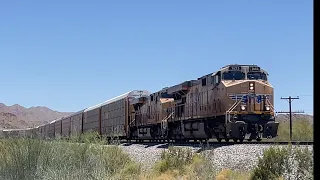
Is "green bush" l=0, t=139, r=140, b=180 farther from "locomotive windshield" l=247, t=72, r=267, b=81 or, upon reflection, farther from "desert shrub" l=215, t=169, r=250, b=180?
"locomotive windshield" l=247, t=72, r=267, b=81

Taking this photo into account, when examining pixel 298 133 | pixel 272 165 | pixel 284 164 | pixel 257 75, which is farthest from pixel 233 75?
pixel 272 165

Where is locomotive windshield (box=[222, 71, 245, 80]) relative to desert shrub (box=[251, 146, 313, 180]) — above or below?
above

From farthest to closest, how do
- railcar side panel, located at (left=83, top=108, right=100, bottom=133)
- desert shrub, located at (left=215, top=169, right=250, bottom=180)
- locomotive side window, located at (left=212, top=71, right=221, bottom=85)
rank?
railcar side panel, located at (left=83, top=108, right=100, bottom=133)
locomotive side window, located at (left=212, top=71, right=221, bottom=85)
desert shrub, located at (left=215, top=169, right=250, bottom=180)

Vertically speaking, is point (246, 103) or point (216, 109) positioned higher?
point (246, 103)

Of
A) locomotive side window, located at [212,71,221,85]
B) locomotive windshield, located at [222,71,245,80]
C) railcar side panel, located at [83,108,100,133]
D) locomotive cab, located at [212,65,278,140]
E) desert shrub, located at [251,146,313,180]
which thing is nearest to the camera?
desert shrub, located at [251,146,313,180]

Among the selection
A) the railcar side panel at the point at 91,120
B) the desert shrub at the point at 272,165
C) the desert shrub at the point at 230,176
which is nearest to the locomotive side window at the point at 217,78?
the desert shrub at the point at 230,176

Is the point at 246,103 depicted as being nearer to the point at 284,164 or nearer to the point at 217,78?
the point at 217,78

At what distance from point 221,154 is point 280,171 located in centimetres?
533

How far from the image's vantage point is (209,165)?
10.7 m

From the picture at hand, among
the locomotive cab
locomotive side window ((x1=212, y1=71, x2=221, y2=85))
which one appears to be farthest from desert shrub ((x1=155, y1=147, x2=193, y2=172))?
locomotive side window ((x1=212, y1=71, x2=221, y2=85))

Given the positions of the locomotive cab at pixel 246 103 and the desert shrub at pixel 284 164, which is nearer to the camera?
the desert shrub at pixel 284 164

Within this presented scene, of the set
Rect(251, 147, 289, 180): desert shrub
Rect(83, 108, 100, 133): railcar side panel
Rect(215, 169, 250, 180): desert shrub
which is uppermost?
Rect(83, 108, 100, 133): railcar side panel

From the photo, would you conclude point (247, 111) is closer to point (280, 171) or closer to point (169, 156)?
point (169, 156)

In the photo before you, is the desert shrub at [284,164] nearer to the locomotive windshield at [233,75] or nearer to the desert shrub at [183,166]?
the desert shrub at [183,166]
